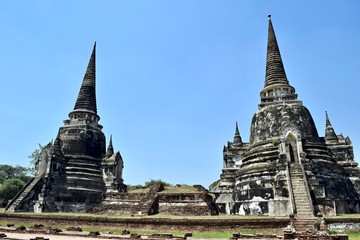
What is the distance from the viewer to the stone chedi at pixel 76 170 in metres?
26.7

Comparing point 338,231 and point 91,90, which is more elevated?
point 91,90

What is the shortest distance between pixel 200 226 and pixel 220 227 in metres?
1.07

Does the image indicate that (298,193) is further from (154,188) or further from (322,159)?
(154,188)

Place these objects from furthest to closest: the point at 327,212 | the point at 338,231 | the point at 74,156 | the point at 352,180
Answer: the point at 74,156
the point at 352,180
the point at 327,212
the point at 338,231

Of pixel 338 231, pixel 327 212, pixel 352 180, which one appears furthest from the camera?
pixel 352 180

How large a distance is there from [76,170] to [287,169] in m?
19.9

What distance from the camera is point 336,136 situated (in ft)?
103

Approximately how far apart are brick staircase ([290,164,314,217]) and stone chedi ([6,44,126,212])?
1499 centimetres

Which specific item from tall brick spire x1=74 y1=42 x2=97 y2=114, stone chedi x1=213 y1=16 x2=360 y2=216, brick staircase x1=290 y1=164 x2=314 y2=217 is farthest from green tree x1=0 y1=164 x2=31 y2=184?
brick staircase x1=290 y1=164 x2=314 y2=217

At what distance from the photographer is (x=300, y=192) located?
19328 mm

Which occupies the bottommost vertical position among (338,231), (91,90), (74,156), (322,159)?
(338,231)

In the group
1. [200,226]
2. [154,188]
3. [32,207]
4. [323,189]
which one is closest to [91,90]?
[32,207]

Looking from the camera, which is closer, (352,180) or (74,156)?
(352,180)

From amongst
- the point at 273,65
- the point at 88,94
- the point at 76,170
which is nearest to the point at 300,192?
the point at 273,65
